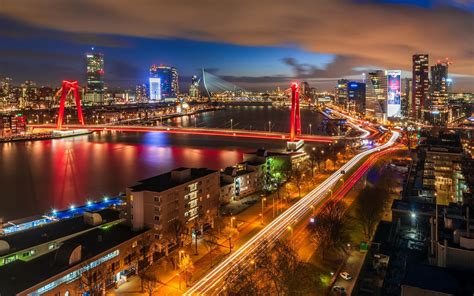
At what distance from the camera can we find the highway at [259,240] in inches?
122

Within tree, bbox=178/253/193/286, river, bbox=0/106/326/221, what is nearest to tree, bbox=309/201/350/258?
tree, bbox=178/253/193/286

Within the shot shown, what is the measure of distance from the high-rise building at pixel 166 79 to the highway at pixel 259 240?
41.2 metres

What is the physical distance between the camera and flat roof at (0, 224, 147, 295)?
8.91 ft

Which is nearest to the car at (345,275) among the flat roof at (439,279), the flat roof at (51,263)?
the flat roof at (439,279)

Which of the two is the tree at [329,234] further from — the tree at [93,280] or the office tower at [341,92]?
the office tower at [341,92]

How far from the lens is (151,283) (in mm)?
3098

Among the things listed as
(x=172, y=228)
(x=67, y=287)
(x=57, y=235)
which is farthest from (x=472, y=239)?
(x=57, y=235)

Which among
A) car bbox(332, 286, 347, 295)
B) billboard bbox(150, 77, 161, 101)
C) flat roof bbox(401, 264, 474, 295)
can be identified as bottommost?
car bbox(332, 286, 347, 295)

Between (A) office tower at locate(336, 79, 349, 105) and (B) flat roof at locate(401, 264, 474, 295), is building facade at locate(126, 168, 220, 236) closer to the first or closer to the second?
(B) flat roof at locate(401, 264, 474, 295)

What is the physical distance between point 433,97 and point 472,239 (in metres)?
28.3

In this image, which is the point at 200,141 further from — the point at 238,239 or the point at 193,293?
the point at 193,293

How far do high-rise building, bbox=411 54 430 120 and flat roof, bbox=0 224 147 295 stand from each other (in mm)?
28130

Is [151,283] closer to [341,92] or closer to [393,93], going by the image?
[393,93]

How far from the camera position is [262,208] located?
16.6ft
